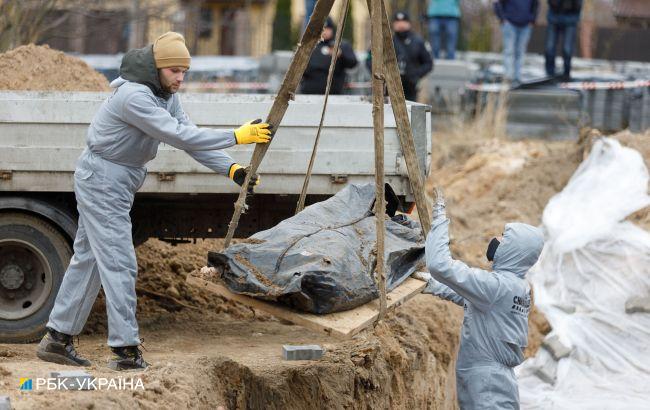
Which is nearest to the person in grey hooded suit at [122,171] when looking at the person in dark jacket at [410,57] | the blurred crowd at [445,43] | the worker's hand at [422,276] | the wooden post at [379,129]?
the wooden post at [379,129]

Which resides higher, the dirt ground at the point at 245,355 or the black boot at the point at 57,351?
the black boot at the point at 57,351

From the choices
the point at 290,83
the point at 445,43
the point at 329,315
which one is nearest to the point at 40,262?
the point at 290,83

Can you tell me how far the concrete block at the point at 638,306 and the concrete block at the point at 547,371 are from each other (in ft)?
3.39

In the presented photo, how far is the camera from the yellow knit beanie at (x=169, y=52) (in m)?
6.97

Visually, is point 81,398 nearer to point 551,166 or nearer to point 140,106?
point 140,106

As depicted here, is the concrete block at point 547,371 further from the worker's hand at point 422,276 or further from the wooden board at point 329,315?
the wooden board at point 329,315

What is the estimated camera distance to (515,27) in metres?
17.4

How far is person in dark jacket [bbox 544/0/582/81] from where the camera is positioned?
17688 mm

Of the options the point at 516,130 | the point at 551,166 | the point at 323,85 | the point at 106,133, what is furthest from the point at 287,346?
the point at 516,130

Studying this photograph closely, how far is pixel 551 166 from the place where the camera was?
14766 mm

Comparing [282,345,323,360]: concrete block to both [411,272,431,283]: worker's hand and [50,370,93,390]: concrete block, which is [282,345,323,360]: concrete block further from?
[50,370,93,390]: concrete block

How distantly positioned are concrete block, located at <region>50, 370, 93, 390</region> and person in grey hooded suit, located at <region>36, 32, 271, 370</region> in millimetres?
807

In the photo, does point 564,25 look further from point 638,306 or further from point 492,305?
point 492,305

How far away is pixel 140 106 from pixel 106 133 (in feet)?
1.00
